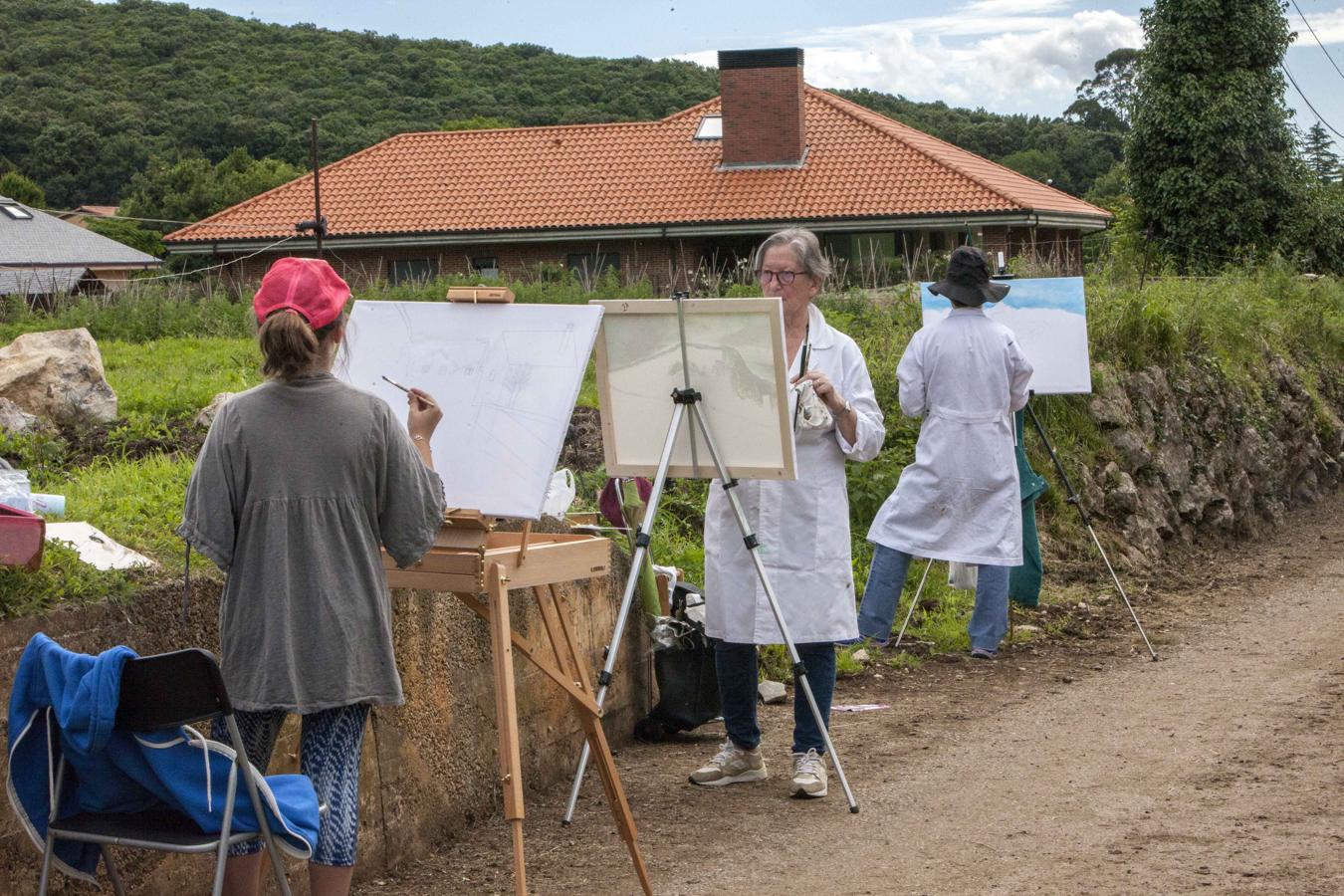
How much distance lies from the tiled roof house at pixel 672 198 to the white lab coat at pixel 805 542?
2809cm

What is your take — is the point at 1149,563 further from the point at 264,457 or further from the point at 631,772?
the point at 264,457

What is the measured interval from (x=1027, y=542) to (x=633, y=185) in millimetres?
28765

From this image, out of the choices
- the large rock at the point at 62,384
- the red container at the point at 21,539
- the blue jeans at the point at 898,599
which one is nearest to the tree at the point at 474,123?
the large rock at the point at 62,384

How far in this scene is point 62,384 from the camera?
877 cm

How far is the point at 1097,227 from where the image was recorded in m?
40.0

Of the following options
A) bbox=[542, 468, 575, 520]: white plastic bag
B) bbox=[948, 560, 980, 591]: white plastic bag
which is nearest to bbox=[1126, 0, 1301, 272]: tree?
bbox=[948, 560, 980, 591]: white plastic bag

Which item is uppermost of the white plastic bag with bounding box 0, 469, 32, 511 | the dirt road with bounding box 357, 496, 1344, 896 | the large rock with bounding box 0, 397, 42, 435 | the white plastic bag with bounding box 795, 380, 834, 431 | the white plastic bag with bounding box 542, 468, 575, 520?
the white plastic bag with bounding box 795, 380, 834, 431

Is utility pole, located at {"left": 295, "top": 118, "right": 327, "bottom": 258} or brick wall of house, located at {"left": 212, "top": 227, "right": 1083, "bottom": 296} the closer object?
utility pole, located at {"left": 295, "top": 118, "right": 327, "bottom": 258}

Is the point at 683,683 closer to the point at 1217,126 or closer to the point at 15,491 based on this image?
the point at 15,491

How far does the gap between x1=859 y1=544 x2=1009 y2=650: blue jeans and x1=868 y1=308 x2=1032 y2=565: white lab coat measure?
109mm

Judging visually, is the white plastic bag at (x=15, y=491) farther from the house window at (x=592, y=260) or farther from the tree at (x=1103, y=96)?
the tree at (x=1103, y=96)

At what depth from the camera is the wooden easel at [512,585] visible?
4.10m

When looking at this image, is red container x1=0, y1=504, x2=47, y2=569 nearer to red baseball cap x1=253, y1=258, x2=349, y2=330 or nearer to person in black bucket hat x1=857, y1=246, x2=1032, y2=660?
red baseball cap x1=253, y1=258, x2=349, y2=330

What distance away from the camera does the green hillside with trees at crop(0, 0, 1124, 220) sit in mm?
49469
